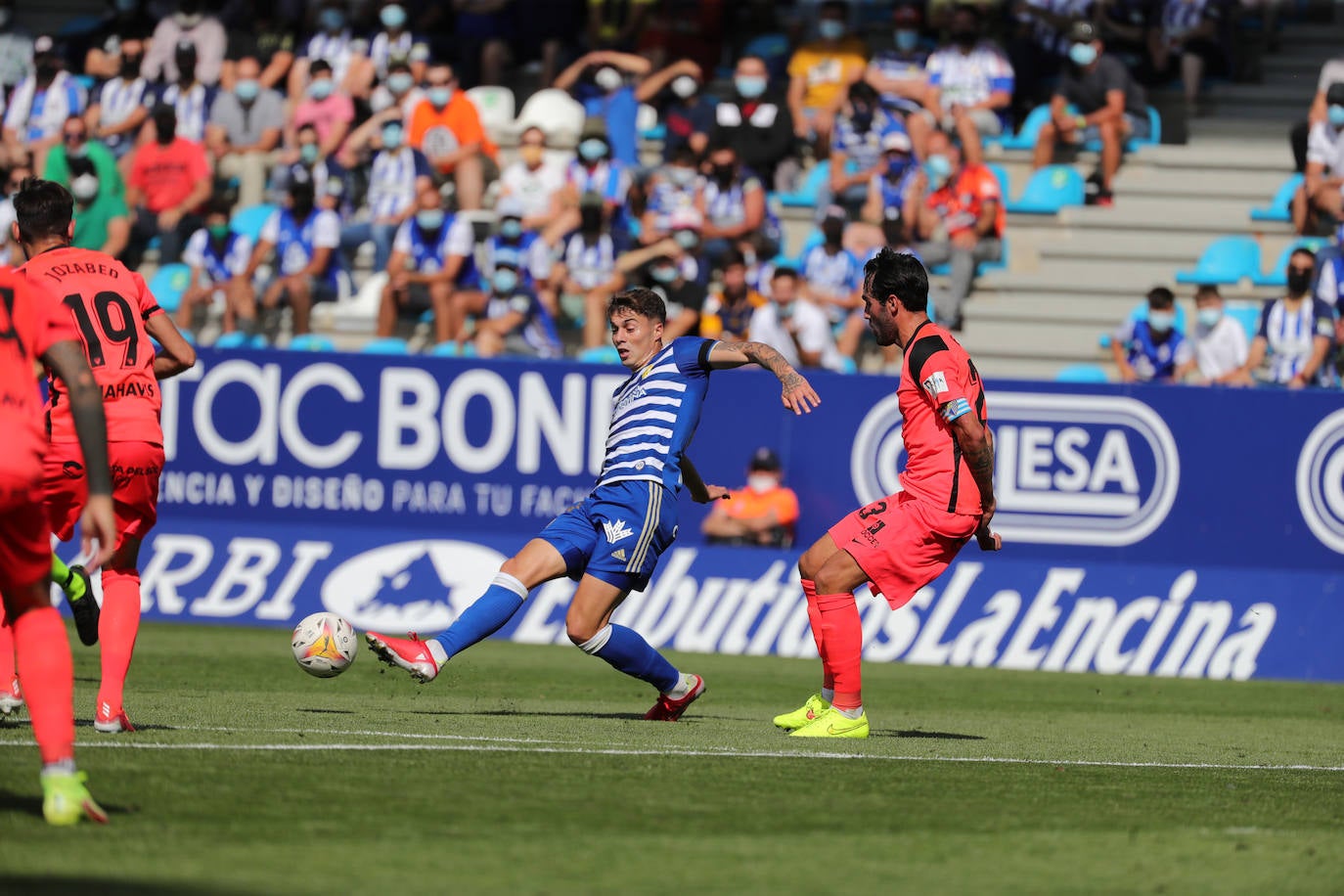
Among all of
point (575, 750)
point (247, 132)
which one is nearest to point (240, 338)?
point (247, 132)

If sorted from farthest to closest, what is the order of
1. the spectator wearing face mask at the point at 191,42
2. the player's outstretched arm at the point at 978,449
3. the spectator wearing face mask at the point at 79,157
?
the spectator wearing face mask at the point at 191,42 < the spectator wearing face mask at the point at 79,157 < the player's outstretched arm at the point at 978,449

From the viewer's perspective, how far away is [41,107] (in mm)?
22094

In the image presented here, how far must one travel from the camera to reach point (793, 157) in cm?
2017

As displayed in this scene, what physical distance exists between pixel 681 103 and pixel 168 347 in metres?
12.8

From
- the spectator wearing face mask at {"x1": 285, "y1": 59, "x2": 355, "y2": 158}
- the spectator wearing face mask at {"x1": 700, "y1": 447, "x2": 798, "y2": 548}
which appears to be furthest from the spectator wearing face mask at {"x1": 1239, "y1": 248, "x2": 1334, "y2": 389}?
the spectator wearing face mask at {"x1": 285, "y1": 59, "x2": 355, "y2": 158}

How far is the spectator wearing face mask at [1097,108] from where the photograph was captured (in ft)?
63.9

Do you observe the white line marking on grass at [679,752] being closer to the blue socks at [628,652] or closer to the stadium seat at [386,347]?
the blue socks at [628,652]

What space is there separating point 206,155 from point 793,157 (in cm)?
649

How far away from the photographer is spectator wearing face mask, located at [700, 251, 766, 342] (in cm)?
1786

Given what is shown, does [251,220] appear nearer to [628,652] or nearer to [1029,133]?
[1029,133]

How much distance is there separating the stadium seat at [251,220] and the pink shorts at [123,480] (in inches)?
495

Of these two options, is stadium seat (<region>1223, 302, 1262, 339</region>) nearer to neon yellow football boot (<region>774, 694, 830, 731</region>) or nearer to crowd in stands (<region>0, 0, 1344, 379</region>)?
crowd in stands (<region>0, 0, 1344, 379</region>)

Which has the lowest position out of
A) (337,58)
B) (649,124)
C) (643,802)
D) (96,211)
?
(643,802)

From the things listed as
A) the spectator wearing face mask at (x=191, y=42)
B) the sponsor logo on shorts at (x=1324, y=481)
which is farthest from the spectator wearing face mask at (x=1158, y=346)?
the spectator wearing face mask at (x=191, y=42)
